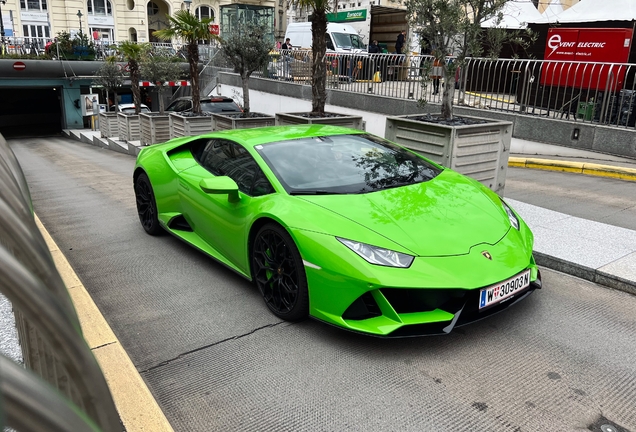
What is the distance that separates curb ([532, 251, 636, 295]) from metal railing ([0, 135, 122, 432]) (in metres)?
4.58

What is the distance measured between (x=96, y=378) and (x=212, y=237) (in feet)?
13.2

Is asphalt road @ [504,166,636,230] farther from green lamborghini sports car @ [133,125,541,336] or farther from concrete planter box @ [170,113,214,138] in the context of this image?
concrete planter box @ [170,113,214,138]

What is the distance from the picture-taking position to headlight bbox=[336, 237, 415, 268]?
3523 millimetres

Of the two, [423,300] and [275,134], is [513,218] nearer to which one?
[423,300]

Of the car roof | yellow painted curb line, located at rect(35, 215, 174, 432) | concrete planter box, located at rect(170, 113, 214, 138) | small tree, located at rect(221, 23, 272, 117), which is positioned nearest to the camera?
yellow painted curb line, located at rect(35, 215, 174, 432)

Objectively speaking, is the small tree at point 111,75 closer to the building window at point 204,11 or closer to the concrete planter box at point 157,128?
the concrete planter box at point 157,128

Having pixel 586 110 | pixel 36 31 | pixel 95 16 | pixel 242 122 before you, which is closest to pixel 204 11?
pixel 95 16

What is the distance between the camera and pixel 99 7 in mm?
47719

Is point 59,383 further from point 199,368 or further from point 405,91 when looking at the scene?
point 405,91

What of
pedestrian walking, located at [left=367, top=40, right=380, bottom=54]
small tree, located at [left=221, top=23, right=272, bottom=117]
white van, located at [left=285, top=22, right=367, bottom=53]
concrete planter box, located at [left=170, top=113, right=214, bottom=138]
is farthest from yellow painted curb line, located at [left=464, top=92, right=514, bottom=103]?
pedestrian walking, located at [left=367, top=40, right=380, bottom=54]

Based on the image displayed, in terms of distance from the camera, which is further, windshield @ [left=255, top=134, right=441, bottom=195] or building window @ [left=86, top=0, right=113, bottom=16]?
building window @ [left=86, top=0, right=113, bottom=16]

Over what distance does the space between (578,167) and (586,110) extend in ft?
4.89

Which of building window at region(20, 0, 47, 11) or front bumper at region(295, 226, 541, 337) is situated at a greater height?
building window at region(20, 0, 47, 11)

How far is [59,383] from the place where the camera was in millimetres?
1248
